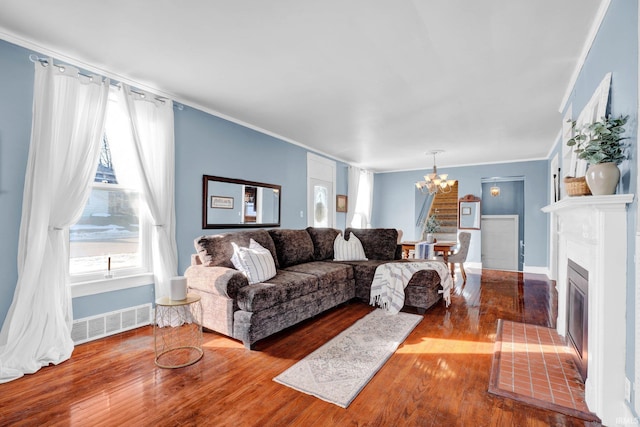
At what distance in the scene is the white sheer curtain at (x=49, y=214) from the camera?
2.42 metres

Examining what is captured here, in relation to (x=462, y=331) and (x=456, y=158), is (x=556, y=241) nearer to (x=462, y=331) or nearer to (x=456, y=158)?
(x=456, y=158)

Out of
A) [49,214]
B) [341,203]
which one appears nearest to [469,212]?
[341,203]

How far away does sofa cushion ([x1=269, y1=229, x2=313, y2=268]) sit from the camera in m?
4.17

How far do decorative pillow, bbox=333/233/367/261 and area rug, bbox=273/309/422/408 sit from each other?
1347 millimetres

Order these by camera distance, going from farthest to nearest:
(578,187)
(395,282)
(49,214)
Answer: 1. (395,282)
2. (49,214)
3. (578,187)

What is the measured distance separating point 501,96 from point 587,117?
1248 millimetres

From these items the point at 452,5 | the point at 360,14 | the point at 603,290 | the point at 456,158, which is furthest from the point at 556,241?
the point at 360,14

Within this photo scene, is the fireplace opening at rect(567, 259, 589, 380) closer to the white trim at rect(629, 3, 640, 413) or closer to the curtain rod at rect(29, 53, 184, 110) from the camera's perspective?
the white trim at rect(629, 3, 640, 413)

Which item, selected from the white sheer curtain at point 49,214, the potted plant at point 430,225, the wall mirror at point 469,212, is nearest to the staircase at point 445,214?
the potted plant at point 430,225

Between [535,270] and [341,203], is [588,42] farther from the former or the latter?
[535,270]

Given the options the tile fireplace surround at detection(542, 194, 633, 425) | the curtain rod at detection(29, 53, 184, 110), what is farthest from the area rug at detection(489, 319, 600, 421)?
the curtain rod at detection(29, 53, 184, 110)

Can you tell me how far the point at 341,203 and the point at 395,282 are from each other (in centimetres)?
357

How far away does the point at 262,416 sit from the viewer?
6.05 ft

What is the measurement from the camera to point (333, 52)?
2645 millimetres
